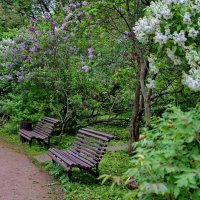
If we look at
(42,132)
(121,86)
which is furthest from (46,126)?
(121,86)

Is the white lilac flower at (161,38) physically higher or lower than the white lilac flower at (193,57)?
higher

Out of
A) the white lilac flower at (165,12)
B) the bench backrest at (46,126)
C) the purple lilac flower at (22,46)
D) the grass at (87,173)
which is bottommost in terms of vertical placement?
the grass at (87,173)

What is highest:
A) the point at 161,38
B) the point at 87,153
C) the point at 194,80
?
the point at 161,38

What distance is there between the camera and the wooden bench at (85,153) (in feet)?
19.7

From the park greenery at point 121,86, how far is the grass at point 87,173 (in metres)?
0.02

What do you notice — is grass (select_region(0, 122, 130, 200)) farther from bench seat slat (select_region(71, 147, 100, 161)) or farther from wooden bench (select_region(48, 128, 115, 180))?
bench seat slat (select_region(71, 147, 100, 161))

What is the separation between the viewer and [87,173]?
21.9 ft

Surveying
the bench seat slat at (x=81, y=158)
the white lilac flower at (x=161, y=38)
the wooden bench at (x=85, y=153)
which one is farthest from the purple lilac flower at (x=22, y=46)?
the white lilac flower at (x=161, y=38)

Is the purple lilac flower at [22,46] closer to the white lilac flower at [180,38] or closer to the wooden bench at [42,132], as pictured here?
the wooden bench at [42,132]

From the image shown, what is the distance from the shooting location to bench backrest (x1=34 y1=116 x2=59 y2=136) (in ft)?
29.2

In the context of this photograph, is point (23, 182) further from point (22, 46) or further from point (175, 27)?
point (22, 46)

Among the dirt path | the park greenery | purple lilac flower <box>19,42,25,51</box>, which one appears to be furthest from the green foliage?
purple lilac flower <box>19,42,25,51</box>

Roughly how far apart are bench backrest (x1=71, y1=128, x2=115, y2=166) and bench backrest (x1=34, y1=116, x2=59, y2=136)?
1982 mm

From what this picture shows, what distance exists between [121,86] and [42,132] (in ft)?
7.88
